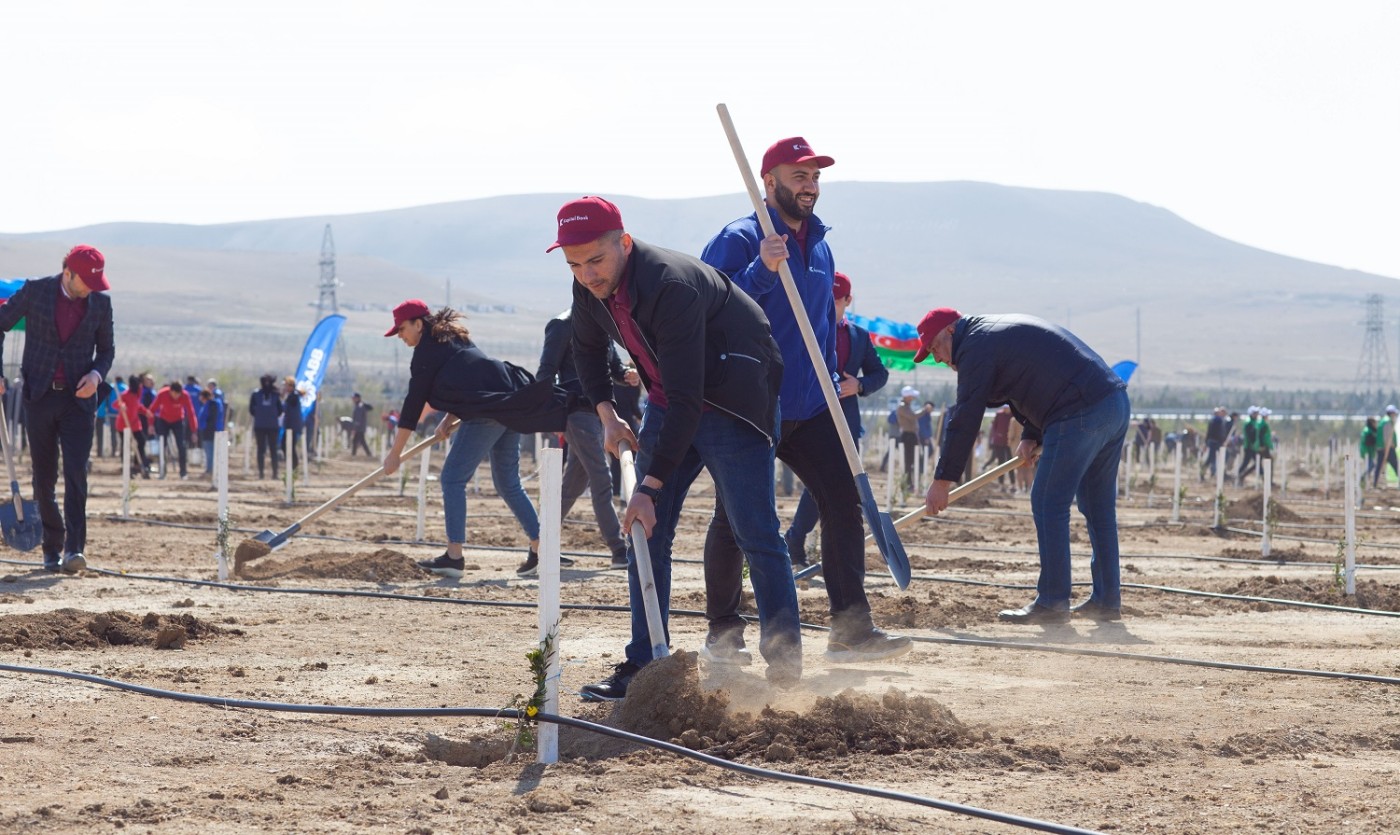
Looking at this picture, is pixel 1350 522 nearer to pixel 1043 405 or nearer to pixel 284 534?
pixel 1043 405

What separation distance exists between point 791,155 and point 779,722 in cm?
238

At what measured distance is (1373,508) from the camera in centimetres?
2445

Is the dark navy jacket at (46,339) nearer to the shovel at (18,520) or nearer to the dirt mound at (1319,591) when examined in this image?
the shovel at (18,520)

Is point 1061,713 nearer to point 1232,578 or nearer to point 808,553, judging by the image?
point 808,553

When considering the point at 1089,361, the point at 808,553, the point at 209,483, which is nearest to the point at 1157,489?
the point at 209,483

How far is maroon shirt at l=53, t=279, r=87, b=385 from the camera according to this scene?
9.60m

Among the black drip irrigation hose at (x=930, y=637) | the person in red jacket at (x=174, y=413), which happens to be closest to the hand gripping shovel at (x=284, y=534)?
the black drip irrigation hose at (x=930, y=637)

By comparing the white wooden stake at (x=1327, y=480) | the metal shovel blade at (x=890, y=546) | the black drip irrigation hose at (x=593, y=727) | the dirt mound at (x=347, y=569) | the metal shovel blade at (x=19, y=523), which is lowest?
the white wooden stake at (x=1327, y=480)

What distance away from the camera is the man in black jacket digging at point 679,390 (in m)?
5.20

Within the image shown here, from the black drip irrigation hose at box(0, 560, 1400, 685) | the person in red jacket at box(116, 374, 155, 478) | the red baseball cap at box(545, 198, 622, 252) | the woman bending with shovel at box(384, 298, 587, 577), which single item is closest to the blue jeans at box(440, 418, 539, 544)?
the woman bending with shovel at box(384, 298, 587, 577)

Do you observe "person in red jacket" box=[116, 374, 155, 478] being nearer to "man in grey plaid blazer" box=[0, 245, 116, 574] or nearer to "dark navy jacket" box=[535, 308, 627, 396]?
"man in grey plaid blazer" box=[0, 245, 116, 574]

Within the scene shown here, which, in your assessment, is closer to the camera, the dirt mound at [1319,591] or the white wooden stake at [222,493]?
the dirt mound at [1319,591]

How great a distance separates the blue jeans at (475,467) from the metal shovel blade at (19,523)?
2619 millimetres

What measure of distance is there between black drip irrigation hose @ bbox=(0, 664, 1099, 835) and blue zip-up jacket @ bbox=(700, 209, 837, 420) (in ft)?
6.03
